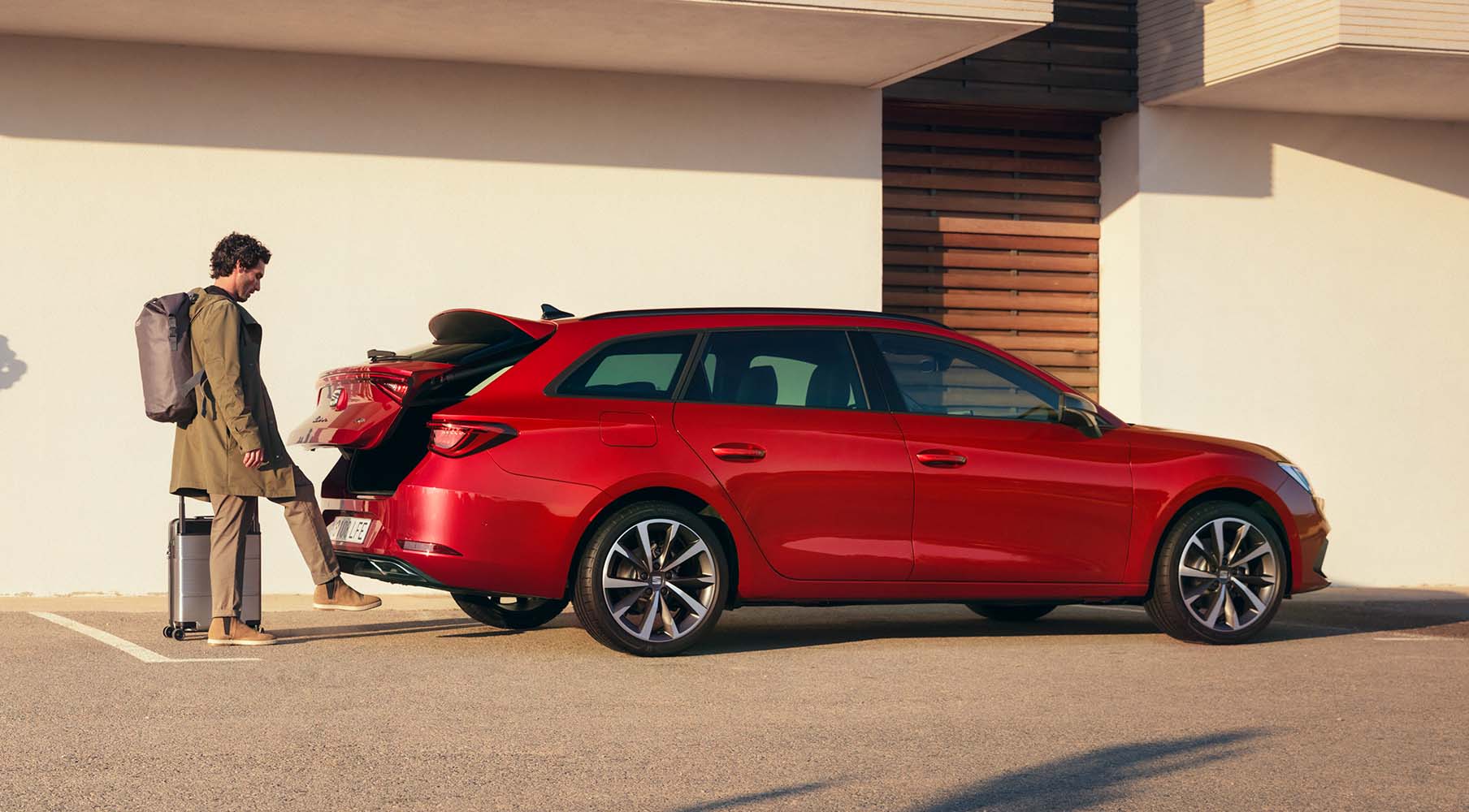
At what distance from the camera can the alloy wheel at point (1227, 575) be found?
29.5 feet

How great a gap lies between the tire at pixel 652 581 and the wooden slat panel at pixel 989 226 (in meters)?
6.50

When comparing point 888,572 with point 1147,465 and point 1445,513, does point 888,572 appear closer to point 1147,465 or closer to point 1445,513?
point 1147,465

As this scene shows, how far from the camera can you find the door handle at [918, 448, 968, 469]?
846 centimetres

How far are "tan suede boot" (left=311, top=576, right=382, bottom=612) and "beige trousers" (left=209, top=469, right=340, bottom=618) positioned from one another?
0.26 ft

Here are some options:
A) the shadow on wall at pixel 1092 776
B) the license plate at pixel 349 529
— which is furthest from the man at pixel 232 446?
the shadow on wall at pixel 1092 776

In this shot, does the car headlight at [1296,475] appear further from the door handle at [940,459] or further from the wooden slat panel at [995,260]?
the wooden slat panel at [995,260]

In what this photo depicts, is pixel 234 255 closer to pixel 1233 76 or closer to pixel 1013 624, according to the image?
pixel 1013 624

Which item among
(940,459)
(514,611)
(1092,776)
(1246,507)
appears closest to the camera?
(1092,776)

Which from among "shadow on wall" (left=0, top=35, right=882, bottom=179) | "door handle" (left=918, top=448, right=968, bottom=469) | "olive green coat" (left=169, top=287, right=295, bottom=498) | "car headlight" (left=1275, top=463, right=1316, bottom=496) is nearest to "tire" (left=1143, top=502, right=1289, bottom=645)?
"car headlight" (left=1275, top=463, right=1316, bottom=496)

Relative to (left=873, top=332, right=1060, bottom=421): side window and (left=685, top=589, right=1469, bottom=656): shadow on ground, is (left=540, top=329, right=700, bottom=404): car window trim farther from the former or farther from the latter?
(left=685, top=589, right=1469, bottom=656): shadow on ground

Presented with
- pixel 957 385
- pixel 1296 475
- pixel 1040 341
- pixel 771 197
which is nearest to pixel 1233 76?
pixel 1040 341

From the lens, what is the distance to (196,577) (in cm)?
860

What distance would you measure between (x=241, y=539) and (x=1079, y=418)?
4.15 metres

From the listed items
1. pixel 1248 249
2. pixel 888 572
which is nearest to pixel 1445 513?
pixel 1248 249
